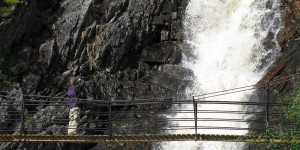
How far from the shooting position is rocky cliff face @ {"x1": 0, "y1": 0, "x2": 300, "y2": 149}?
85.9 feet

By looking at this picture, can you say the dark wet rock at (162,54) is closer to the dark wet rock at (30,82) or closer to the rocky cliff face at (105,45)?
the rocky cliff face at (105,45)

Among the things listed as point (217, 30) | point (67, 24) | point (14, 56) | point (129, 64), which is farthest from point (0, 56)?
point (217, 30)

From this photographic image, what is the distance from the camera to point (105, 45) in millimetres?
27172

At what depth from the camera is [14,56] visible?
27.3 m

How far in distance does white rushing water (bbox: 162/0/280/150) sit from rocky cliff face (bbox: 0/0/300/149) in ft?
2.11

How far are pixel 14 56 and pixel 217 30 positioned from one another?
10038 mm

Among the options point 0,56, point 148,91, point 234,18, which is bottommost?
point 148,91

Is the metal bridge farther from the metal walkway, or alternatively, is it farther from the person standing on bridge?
the metal walkway

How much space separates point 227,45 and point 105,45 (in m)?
5.85

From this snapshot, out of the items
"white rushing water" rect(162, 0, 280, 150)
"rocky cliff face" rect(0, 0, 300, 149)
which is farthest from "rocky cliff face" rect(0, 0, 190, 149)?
"white rushing water" rect(162, 0, 280, 150)

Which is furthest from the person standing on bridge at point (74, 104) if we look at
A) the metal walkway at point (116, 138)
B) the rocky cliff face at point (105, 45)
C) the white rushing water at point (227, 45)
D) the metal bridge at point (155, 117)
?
the rocky cliff face at point (105, 45)

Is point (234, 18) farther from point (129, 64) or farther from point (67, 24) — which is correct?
point (67, 24)

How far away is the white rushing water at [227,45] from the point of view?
24625mm

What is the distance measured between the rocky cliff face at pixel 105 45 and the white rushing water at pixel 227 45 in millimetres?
644
